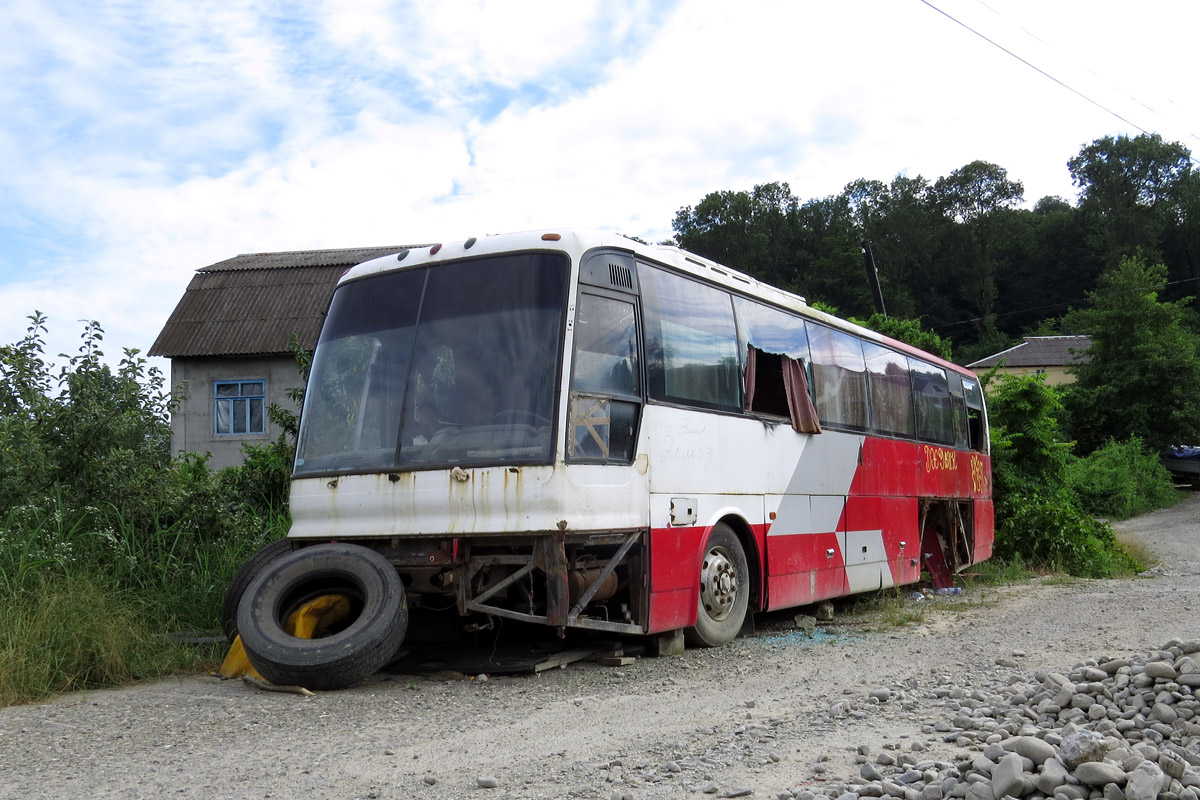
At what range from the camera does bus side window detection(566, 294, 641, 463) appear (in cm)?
690

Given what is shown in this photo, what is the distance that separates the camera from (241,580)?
25.3 feet

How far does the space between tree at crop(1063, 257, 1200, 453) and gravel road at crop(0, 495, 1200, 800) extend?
120 ft

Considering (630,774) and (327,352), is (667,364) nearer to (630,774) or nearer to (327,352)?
(327,352)

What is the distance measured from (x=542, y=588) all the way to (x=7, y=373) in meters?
5.47

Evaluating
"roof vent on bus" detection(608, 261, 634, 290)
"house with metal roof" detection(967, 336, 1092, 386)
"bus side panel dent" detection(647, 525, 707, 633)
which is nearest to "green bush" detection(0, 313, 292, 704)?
"bus side panel dent" detection(647, 525, 707, 633)

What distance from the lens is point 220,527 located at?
9539mm

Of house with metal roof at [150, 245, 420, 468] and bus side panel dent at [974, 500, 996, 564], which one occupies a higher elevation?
house with metal roof at [150, 245, 420, 468]

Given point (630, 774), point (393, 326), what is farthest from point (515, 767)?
point (393, 326)

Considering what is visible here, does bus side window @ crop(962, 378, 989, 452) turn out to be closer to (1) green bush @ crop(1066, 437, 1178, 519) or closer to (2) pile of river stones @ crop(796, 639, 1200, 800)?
(2) pile of river stones @ crop(796, 639, 1200, 800)

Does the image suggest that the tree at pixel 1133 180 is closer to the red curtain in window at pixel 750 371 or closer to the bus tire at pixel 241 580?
the red curtain in window at pixel 750 371

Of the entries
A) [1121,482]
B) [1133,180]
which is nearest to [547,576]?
[1121,482]

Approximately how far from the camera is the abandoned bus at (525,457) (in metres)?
6.70

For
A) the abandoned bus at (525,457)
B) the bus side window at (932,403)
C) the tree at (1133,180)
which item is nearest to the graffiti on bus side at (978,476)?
the bus side window at (932,403)

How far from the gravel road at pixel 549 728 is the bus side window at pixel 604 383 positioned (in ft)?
5.15
